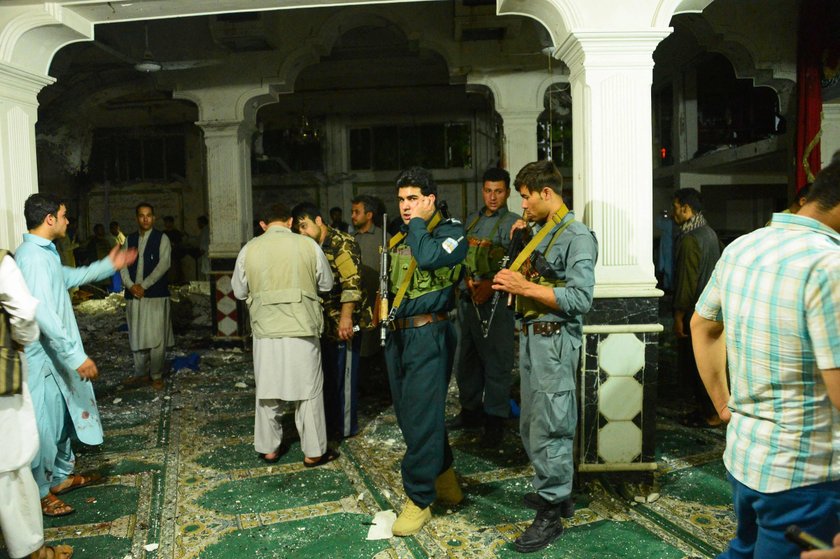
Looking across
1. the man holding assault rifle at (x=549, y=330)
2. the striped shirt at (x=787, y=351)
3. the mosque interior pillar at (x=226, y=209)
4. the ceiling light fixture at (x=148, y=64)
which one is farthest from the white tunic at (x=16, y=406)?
the mosque interior pillar at (x=226, y=209)

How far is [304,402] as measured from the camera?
161 inches

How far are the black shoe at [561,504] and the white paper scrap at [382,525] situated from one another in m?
0.69

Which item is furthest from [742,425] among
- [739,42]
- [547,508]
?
[739,42]

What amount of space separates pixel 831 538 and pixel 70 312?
3.56 meters

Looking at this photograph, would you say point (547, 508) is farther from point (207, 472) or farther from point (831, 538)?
point (207, 472)

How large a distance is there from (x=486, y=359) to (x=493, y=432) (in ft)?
1.62

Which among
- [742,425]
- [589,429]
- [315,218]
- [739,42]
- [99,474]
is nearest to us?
[742,425]

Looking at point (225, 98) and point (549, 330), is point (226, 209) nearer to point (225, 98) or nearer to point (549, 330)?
point (225, 98)

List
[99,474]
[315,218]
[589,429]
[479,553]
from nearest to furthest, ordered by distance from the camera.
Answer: [479,553] → [589,429] → [99,474] → [315,218]

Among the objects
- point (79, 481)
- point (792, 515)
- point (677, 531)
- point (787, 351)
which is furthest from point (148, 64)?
point (792, 515)

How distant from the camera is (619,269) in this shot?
353 centimetres

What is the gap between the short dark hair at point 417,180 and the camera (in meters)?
3.07

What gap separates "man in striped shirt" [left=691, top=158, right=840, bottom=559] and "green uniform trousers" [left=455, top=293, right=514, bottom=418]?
2.59 m

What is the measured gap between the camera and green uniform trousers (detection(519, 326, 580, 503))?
9.86 feet
